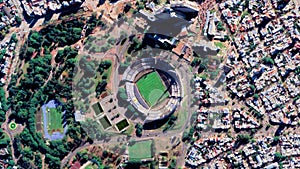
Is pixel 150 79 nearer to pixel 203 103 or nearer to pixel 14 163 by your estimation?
pixel 203 103

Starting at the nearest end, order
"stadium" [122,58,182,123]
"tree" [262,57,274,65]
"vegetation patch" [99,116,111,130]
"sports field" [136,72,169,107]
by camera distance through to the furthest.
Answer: "tree" [262,57,274,65] < "stadium" [122,58,182,123] < "sports field" [136,72,169,107] < "vegetation patch" [99,116,111,130]

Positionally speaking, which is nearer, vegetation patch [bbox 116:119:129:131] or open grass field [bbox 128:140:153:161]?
open grass field [bbox 128:140:153:161]

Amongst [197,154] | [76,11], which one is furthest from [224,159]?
[76,11]

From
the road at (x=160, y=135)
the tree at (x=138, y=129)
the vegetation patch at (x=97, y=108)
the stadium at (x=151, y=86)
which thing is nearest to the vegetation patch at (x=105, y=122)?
the vegetation patch at (x=97, y=108)

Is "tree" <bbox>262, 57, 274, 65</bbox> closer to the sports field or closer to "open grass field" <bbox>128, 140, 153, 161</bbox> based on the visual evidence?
the sports field

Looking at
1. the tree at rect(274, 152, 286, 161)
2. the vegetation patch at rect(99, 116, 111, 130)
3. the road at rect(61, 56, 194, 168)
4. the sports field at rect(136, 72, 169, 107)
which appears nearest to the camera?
the tree at rect(274, 152, 286, 161)

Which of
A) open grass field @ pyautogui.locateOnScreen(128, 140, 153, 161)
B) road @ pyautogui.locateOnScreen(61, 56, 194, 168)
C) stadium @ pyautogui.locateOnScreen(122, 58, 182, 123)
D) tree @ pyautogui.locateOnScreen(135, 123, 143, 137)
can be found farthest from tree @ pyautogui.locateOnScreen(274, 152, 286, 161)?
tree @ pyautogui.locateOnScreen(135, 123, 143, 137)

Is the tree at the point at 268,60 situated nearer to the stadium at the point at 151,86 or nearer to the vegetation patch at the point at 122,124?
the stadium at the point at 151,86

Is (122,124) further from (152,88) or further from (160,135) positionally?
(152,88)
